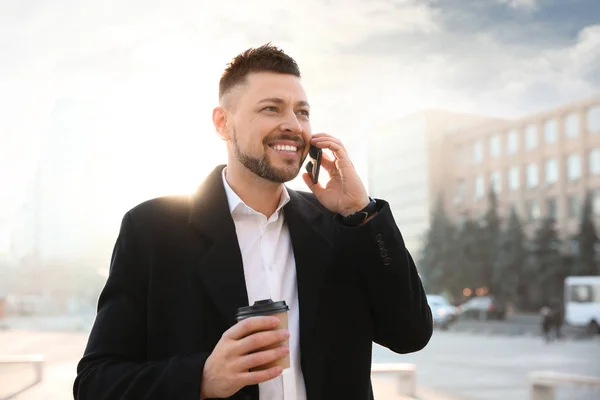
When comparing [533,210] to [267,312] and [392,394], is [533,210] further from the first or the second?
[267,312]

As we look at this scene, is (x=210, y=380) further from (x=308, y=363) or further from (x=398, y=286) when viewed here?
(x=398, y=286)

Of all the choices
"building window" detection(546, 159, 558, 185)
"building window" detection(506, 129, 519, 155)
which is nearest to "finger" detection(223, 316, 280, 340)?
"building window" detection(546, 159, 558, 185)

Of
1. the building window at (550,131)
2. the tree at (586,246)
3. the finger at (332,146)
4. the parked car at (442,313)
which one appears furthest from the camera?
the building window at (550,131)

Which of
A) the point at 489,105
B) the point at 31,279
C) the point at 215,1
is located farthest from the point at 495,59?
the point at 31,279

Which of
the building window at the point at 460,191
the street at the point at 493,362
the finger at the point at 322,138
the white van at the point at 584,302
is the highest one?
the building window at the point at 460,191

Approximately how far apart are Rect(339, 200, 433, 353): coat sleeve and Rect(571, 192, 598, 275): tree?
90.0 ft

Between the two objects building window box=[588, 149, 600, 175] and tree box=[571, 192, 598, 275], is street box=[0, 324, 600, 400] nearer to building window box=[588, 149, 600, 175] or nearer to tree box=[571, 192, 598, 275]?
tree box=[571, 192, 598, 275]

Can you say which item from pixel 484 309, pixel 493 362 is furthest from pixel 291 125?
pixel 484 309

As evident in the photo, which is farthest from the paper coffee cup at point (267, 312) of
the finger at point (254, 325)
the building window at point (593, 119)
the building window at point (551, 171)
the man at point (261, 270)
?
the building window at point (551, 171)

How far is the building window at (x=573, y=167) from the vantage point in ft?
99.9

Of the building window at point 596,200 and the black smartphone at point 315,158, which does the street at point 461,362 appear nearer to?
the black smartphone at point 315,158

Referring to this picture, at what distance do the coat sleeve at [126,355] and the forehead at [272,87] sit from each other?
1.05 ft

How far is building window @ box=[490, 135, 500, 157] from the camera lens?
34.7 m

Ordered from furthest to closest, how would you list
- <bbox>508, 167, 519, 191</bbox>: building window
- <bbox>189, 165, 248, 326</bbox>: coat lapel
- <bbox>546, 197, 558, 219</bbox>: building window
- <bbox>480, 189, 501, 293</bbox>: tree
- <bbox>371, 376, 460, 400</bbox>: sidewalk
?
<bbox>508, 167, 519, 191</bbox>: building window, <bbox>546, 197, 558, 219</bbox>: building window, <bbox>480, 189, 501, 293</bbox>: tree, <bbox>371, 376, 460, 400</bbox>: sidewalk, <bbox>189, 165, 248, 326</bbox>: coat lapel
